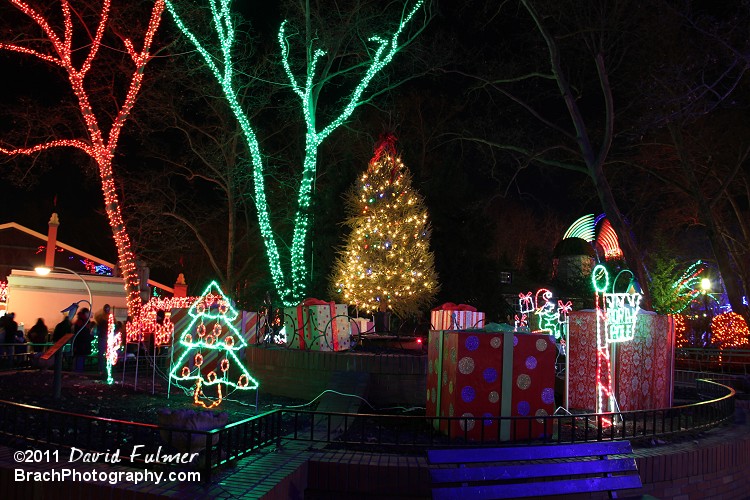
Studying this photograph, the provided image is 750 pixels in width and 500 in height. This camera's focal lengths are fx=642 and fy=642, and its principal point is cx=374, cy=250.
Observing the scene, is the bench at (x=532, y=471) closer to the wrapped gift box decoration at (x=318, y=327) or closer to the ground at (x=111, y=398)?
the ground at (x=111, y=398)

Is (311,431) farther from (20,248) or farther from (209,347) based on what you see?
(20,248)

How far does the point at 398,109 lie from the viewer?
31.7 meters

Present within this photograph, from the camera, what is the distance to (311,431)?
20.8 ft

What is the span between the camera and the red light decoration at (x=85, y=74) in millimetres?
20938

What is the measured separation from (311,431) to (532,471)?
7.10ft

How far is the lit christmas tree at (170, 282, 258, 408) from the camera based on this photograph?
915cm

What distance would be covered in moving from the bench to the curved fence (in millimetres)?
421

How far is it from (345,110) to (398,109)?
1170cm

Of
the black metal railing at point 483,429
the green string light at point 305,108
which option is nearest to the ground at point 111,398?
the black metal railing at point 483,429

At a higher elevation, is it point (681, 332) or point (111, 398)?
point (681, 332)

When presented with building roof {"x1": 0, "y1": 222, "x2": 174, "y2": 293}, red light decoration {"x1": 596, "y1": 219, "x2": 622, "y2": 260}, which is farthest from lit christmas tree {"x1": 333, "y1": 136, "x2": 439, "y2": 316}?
red light decoration {"x1": 596, "y1": 219, "x2": 622, "y2": 260}

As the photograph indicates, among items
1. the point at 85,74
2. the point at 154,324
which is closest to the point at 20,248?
the point at 85,74

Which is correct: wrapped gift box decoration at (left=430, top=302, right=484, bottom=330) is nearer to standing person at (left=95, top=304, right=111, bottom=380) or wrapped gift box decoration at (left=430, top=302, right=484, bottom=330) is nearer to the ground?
the ground

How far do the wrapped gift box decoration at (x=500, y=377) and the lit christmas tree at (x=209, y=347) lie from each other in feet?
10.7
